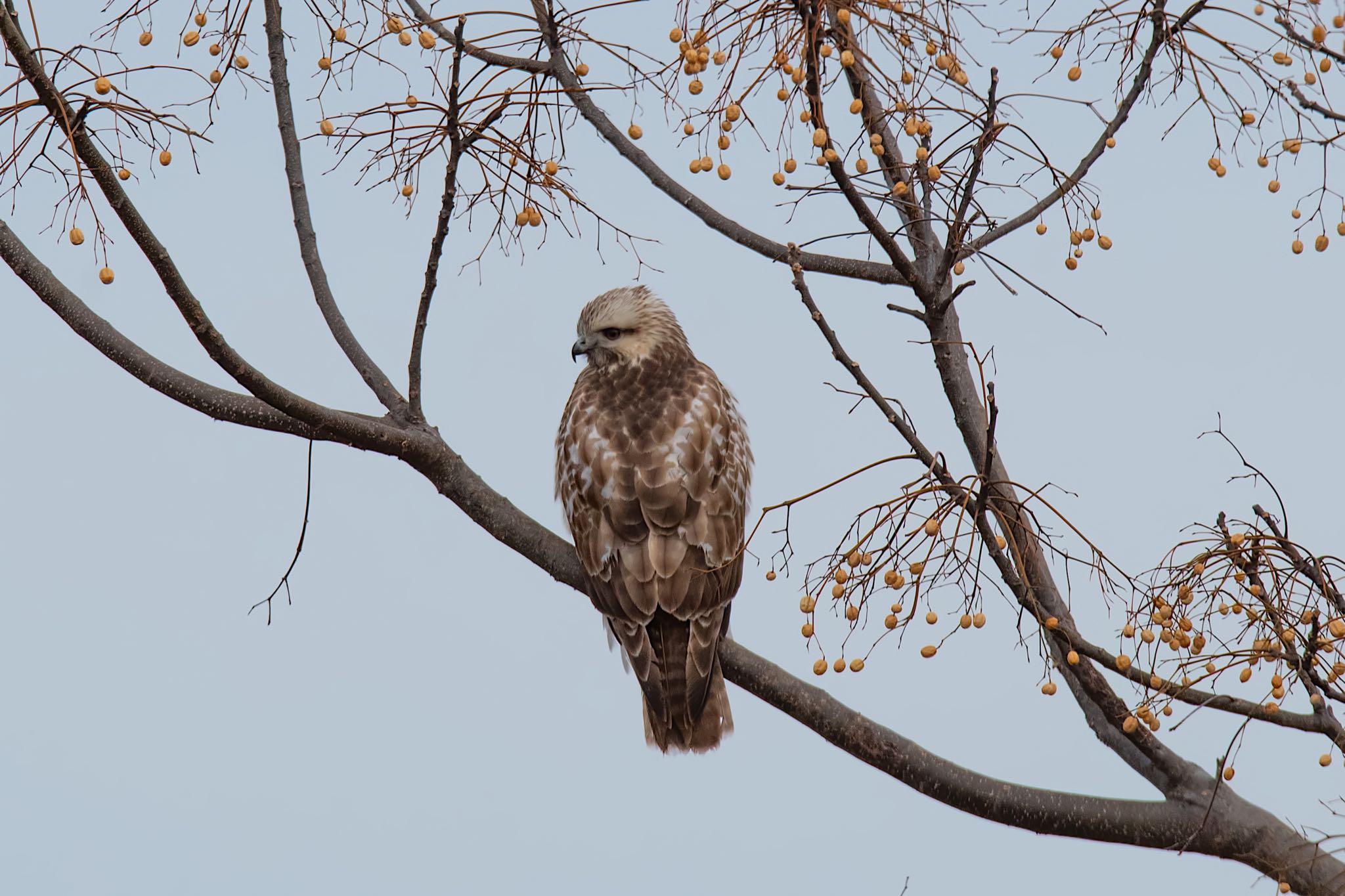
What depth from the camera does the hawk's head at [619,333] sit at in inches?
250

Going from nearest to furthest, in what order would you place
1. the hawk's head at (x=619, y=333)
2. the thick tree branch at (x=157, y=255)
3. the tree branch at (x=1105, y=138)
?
the thick tree branch at (x=157, y=255)
the tree branch at (x=1105, y=138)
the hawk's head at (x=619, y=333)

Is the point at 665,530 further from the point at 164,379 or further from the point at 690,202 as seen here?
the point at 164,379

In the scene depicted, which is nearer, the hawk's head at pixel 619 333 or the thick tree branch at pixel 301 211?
the thick tree branch at pixel 301 211

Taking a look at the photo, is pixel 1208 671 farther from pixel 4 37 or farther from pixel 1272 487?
pixel 4 37

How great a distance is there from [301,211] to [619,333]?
5.36ft

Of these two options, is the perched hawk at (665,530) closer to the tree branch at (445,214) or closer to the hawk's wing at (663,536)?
the hawk's wing at (663,536)

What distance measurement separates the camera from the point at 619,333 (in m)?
6.41

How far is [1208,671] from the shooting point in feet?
12.4

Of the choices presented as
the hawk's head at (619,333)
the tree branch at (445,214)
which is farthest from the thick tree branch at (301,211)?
the hawk's head at (619,333)

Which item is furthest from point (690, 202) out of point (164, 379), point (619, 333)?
point (164, 379)

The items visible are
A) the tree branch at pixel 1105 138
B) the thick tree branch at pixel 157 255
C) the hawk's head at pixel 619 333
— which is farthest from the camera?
the hawk's head at pixel 619 333

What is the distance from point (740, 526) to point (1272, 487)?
2.06m

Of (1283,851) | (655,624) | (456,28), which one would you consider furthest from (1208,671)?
(456,28)

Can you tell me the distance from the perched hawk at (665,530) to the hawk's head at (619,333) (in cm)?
44
